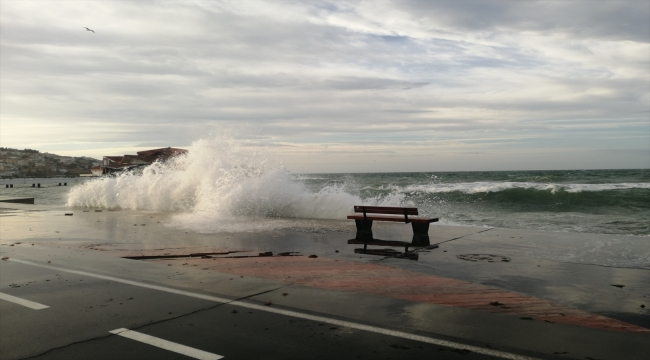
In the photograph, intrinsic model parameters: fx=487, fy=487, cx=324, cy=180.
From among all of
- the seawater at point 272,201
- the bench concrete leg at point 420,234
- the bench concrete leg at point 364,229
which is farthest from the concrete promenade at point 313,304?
the seawater at point 272,201

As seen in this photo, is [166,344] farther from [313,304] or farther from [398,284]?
[398,284]

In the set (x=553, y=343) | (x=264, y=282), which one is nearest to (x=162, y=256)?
(x=264, y=282)

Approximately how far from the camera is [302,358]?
3947mm

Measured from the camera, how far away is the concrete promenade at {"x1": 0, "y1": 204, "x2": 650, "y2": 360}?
4223 mm

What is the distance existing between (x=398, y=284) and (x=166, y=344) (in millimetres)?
3307

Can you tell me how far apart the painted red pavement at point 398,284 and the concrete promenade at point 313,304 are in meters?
0.02

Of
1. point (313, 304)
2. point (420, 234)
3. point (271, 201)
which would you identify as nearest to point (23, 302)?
point (313, 304)

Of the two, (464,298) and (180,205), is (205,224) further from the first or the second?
(464,298)

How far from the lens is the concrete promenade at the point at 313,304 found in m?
4.22

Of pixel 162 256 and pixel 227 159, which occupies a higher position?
pixel 227 159

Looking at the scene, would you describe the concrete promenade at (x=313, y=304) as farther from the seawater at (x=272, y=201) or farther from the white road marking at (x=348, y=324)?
the seawater at (x=272, y=201)

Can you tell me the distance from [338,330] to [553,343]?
190cm

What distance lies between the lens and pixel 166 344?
4297mm

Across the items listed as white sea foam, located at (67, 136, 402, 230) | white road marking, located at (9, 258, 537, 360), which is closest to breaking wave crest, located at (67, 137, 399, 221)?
white sea foam, located at (67, 136, 402, 230)
